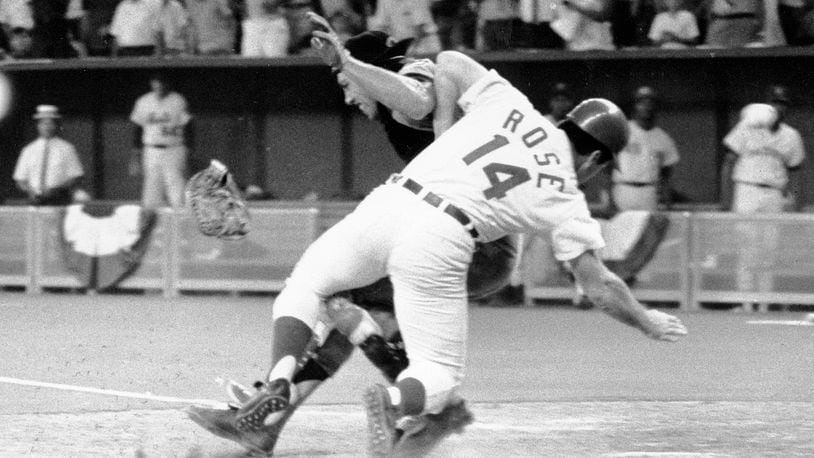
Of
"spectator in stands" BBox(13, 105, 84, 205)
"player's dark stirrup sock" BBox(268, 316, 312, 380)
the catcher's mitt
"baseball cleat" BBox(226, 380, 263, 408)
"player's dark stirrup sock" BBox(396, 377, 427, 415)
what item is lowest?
"spectator in stands" BBox(13, 105, 84, 205)

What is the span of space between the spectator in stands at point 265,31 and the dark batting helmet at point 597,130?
12.2 m

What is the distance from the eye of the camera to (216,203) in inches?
271

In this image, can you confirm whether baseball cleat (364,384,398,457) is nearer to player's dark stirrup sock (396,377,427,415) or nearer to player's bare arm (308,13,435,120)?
player's dark stirrup sock (396,377,427,415)

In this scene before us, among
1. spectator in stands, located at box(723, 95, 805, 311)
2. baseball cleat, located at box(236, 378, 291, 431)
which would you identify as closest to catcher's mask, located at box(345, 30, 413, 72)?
baseball cleat, located at box(236, 378, 291, 431)

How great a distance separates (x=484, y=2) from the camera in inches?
691

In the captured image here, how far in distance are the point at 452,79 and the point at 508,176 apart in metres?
0.50

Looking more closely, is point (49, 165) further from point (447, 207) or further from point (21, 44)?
point (447, 207)

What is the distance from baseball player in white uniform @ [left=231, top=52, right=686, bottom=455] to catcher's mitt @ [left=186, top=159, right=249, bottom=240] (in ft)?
2.44

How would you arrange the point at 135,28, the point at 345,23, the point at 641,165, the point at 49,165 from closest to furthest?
the point at 641,165, the point at 345,23, the point at 49,165, the point at 135,28

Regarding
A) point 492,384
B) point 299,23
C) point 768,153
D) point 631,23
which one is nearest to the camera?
point 492,384

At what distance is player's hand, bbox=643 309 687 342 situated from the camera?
6285 millimetres

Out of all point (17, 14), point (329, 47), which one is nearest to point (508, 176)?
point (329, 47)

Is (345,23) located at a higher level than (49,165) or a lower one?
higher

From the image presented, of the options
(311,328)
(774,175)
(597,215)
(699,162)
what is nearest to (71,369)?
(311,328)
